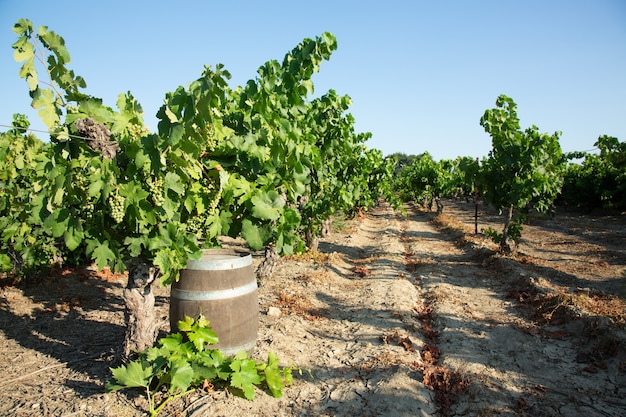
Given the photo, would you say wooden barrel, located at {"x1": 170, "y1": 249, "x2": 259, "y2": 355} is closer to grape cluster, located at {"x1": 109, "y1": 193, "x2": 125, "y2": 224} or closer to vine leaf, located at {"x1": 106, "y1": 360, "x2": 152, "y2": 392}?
vine leaf, located at {"x1": 106, "y1": 360, "x2": 152, "y2": 392}

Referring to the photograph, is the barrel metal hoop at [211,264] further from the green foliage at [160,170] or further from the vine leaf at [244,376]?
the vine leaf at [244,376]

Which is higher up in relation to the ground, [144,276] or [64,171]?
[64,171]

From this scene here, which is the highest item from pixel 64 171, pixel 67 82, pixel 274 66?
pixel 274 66

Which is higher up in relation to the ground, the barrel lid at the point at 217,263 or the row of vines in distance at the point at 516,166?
the row of vines in distance at the point at 516,166

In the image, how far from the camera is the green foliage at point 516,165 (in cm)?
886

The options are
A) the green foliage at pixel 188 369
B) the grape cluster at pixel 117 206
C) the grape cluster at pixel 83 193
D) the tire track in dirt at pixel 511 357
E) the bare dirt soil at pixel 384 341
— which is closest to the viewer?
the grape cluster at pixel 117 206

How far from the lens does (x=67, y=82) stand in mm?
2482

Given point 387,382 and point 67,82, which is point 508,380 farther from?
point 67,82

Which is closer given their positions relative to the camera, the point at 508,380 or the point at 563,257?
the point at 508,380

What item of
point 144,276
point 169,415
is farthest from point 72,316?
point 169,415

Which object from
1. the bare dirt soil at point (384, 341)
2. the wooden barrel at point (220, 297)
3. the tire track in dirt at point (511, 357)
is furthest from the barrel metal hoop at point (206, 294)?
the tire track in dirt at point (511, 357)

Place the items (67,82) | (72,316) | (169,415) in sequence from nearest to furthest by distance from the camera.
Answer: (67,82)
(169,415)
(72,316)

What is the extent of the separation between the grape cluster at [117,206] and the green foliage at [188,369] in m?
0.96

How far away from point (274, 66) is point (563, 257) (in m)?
8.67
